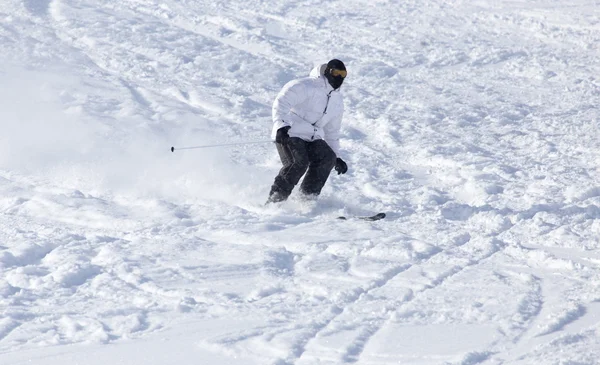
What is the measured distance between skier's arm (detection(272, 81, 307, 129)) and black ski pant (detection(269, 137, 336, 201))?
0.23 m

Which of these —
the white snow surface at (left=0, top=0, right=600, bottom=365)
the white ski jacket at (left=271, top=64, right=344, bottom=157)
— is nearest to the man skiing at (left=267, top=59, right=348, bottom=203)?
the white ski jacket at (left=271, top=64, right=344, bottom=157)

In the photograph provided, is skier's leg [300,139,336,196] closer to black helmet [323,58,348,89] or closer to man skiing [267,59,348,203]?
man skiing [267,59,348,203]

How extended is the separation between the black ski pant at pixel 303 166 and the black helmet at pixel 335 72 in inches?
21.2

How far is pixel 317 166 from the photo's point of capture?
780 centimetres

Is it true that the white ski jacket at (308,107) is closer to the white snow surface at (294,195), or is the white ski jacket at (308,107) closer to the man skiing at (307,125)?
the man skiing at (307,125)

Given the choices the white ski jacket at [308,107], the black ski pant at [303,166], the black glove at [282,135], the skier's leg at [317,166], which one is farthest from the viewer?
the skier's leg at [317,166]

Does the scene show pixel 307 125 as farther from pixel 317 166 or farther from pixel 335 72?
pixel 335 72

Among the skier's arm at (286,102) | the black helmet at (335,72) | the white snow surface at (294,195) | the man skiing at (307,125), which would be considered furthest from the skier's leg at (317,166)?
the black helmet at (335,72)

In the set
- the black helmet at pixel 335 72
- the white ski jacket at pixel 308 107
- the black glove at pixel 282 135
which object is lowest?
the black glove at pixel 282 135

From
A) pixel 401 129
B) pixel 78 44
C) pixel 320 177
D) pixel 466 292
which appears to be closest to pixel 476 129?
pixel 401 129

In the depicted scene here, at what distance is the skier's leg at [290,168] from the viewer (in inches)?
301

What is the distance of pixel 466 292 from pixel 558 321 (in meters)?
0.73

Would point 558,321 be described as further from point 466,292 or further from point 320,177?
point 320,177

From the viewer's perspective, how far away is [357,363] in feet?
14.8
